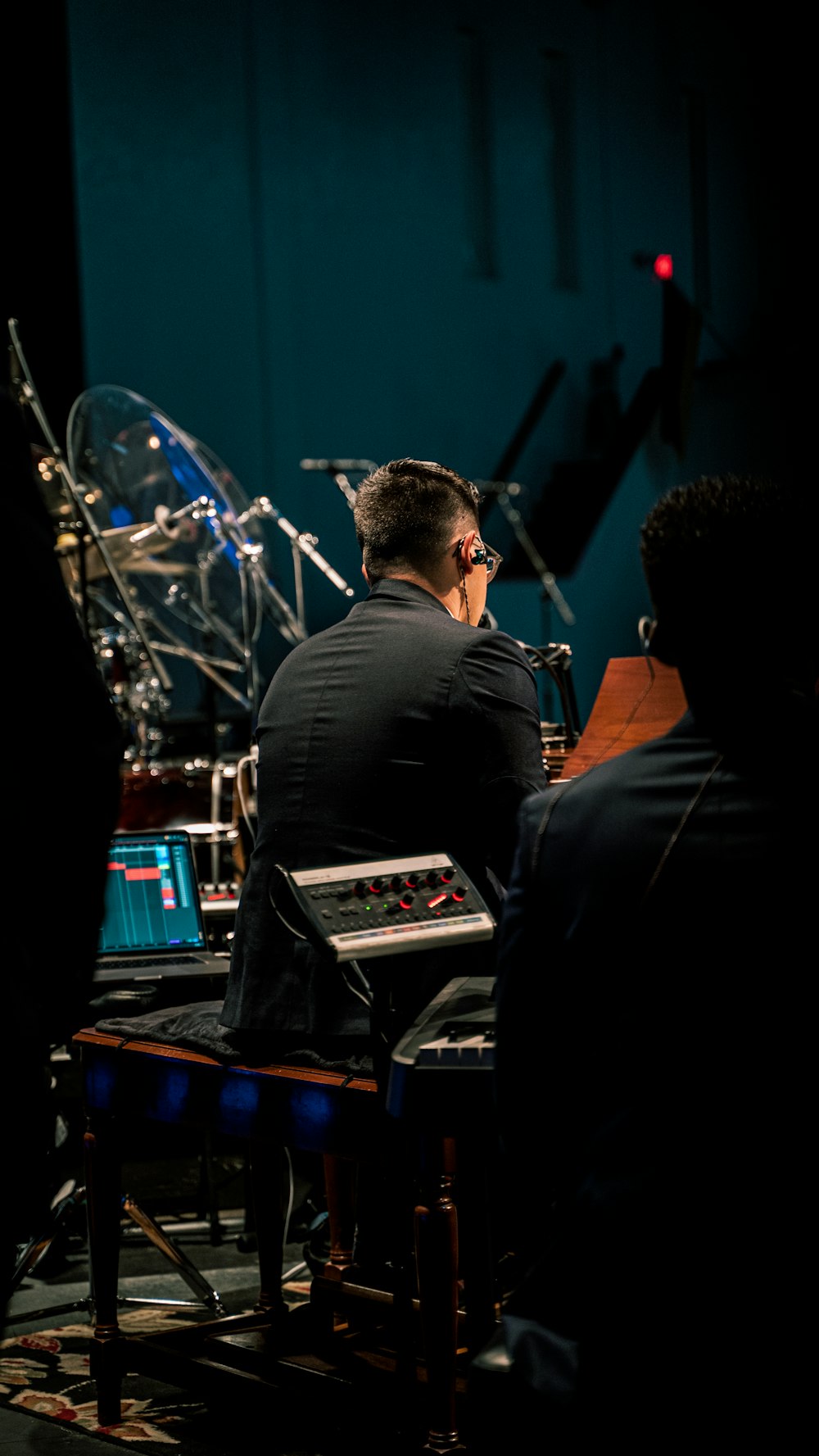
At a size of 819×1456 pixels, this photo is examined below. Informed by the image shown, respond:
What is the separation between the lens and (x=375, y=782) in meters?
2.68

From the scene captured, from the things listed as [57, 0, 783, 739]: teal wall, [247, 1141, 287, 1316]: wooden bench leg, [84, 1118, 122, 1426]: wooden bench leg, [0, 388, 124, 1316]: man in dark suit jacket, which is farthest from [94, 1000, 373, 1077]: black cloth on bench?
[57, 0, 783, 739]: teal wall

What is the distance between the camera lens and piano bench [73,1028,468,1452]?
240cm

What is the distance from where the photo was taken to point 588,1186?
4.98 ft

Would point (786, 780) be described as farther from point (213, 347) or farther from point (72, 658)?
point (213, 347)

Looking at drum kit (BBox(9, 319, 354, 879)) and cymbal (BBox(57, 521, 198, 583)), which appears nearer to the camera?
drum kit (BBox(9, 319, 354, 879))

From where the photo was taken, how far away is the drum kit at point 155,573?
18.5 ft

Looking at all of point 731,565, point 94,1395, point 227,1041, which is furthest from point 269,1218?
point 731,565

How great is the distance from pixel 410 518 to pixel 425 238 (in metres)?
9.18

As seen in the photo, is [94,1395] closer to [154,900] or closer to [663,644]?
[154,900]

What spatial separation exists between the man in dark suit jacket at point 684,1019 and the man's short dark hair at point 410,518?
1.38 metres

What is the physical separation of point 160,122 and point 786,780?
885 centimetres

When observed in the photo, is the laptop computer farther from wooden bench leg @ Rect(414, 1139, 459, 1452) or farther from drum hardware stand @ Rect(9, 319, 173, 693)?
wooden bench leg @ Rect(414, 1139, 459, 1452)

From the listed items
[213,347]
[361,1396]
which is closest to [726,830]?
[361,1396]

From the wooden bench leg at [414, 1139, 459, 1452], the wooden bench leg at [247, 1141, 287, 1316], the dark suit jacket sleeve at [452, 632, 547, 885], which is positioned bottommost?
the wooden bench leg at [247, 1141, 287, 1316]
